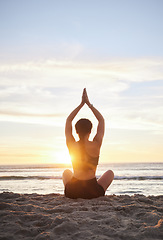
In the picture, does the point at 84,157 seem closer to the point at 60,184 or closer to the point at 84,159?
the point at 84,159

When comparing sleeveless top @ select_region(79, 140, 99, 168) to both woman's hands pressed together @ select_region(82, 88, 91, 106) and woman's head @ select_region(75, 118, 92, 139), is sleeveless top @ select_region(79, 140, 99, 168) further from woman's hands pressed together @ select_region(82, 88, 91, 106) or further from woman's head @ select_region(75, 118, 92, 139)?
woman's hands pressed together @ select_region(82, 88, 91, 106)

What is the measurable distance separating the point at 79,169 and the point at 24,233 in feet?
6.00

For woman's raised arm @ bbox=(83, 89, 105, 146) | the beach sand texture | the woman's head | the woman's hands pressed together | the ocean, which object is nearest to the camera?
the beach sand texture

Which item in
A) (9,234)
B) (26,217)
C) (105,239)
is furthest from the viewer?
(26,217)

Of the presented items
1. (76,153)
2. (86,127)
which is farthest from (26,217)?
(86,127)

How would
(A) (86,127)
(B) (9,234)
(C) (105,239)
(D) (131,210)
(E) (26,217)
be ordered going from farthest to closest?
(A) (86,127) < (D) (131,210) < (E) (26,217) < (B) (9,234) < (C) (105,239)

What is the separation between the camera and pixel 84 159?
419 centimetres

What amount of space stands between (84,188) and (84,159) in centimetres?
61

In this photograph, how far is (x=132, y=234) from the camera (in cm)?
247

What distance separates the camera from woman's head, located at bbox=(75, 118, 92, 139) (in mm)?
4121

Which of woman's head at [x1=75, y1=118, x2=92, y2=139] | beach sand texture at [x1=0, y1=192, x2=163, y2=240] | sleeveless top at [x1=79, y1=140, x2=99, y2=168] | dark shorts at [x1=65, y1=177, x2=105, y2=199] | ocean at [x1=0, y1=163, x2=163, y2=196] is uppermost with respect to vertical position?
woman's head at [x1=75, y1=118, x2=92, y2=139]

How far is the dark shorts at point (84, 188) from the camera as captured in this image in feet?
14.2

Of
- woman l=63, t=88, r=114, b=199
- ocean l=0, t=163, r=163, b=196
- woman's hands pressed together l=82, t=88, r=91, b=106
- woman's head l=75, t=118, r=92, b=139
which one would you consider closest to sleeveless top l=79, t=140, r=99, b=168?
woman l=63, t=88, r=114, b=199

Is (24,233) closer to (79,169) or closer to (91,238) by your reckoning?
(91,238)
